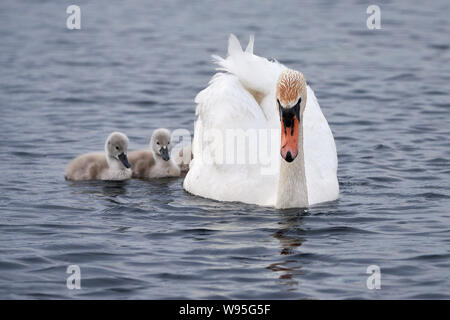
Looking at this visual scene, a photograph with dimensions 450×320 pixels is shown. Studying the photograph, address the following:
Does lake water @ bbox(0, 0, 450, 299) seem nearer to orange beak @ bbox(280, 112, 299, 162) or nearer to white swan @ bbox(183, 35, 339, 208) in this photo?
white swan @ bbox(183, 35, 339, 208)

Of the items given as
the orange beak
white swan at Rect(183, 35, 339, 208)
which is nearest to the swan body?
white swan at Rect(183, 35, 339, 208)

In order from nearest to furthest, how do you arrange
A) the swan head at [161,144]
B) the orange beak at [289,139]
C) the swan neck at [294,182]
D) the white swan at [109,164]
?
the orange beak at [289,139]
the swan neck at [294,182]
the white swan at [109,164]
the swan head at [161,144]

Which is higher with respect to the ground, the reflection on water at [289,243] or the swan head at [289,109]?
the swan head at [289,109]

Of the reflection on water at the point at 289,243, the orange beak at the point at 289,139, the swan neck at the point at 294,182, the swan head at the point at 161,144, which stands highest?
the orange beak at the point at 289,139

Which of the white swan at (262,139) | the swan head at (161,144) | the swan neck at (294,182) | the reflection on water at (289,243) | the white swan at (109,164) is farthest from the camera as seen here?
the swan head at (161,144)

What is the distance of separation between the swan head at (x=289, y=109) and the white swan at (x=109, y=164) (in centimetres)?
318

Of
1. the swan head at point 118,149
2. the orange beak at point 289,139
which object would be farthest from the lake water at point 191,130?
the orange beak at point 289,139

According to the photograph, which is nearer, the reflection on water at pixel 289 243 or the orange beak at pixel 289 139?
the reflection on water at pixel 289 243

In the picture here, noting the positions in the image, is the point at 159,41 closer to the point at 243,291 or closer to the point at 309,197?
the point at 309,197

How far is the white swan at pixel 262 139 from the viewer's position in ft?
34.4

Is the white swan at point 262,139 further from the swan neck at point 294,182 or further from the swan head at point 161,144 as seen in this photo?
the swan head at point 161,144

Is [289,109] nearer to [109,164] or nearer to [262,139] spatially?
[262,139]

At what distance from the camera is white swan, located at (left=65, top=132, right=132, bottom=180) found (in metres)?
12.9

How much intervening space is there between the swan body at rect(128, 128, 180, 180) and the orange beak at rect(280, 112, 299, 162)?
316 centimetres
